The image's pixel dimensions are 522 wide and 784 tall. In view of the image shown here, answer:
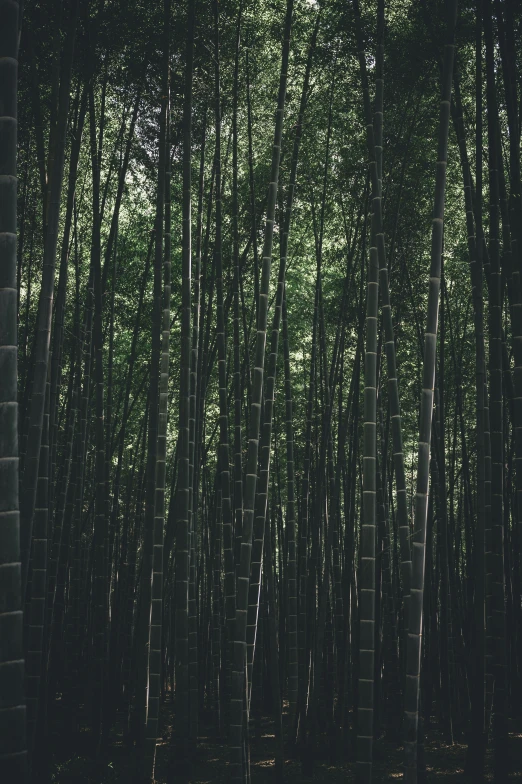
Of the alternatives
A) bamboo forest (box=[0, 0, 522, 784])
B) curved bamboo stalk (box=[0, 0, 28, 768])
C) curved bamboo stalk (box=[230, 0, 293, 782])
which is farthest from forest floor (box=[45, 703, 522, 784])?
curved bamboo stalk (box=[0, 0, 28, 768])

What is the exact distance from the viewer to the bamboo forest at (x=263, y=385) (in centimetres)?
307

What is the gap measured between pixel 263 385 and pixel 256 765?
2.57 m

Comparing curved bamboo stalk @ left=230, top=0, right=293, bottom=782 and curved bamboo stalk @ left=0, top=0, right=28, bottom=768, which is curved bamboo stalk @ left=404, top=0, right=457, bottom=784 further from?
curved bamboo stalk @ left=0, top=0, right=28, bottom=768

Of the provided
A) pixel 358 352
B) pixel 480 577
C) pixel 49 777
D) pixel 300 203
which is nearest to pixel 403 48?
pixel 300 203

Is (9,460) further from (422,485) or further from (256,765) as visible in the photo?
(256,765)

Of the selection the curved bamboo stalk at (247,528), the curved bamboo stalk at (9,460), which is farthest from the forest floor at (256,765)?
the curved bamboo stalk at (9,460)

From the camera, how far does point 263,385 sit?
186 inches

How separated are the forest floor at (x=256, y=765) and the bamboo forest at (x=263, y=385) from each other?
0.03 meters

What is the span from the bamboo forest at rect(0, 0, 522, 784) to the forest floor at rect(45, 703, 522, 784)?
0.10 feet

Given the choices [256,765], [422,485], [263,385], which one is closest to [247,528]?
[422,485]

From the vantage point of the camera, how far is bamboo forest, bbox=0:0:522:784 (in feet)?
10.1

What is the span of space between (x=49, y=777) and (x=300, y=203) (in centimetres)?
460

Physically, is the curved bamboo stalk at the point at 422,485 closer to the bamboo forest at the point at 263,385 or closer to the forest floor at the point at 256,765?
the bamboo forest at the point at 263,385

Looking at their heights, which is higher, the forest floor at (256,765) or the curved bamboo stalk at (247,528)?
the curved bamboo stalk at (247,528)
